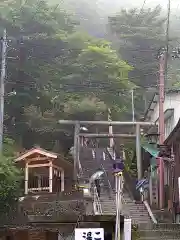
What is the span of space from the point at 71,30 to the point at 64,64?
261 inches

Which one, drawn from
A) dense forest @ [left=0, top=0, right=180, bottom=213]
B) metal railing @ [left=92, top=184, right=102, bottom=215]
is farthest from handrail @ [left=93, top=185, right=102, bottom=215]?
dense forest @ [left=0, top=0, right=180, bottom=213]

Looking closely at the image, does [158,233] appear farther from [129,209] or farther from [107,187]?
[107,187]

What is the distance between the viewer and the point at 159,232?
739 inches

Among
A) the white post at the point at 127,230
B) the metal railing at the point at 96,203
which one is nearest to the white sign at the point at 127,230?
the white post at the point at 127,230

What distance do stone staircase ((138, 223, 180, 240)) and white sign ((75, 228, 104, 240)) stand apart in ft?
16.6

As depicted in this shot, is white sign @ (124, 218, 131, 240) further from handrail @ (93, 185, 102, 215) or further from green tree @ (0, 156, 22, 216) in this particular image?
green tree @ (0, 156, 22, 216)

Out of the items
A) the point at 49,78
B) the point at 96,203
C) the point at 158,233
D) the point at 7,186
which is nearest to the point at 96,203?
the point at 96,203

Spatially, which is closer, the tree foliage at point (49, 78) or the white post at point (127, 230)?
the white post at point (127, 230)

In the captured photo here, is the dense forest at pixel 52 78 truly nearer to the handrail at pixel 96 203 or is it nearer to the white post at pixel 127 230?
the handrail at pixel 96 203

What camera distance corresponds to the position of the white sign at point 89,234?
14.0 metres

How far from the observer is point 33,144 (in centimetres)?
3853

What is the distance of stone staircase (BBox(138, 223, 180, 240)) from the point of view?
18688 millimetres

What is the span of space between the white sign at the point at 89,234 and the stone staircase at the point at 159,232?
5.06 m

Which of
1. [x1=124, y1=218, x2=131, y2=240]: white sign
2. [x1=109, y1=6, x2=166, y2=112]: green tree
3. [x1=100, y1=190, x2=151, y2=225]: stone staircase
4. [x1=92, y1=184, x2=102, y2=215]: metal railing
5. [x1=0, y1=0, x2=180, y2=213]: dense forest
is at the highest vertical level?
[x1=109, y1=6, x2=166, y2=112]: green tree
